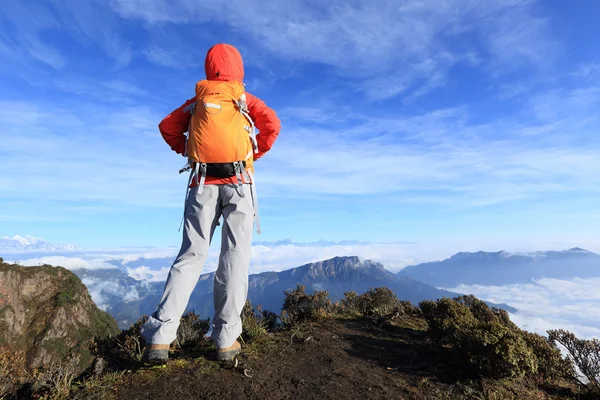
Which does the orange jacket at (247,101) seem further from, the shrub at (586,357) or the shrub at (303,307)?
the shrub at (586,357)

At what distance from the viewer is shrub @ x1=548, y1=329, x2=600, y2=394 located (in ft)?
19.6

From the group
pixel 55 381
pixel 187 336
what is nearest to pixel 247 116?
pixel 55 381

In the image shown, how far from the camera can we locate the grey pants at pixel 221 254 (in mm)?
4527

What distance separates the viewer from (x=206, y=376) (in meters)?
4.38

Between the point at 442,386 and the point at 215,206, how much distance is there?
13.8 feet

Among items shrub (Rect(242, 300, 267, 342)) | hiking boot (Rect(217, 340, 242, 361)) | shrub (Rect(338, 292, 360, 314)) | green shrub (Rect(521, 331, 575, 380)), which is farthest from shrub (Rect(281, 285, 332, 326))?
green shrub (Rect(521, 331, 575, 380))

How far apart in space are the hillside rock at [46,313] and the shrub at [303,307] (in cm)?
12775

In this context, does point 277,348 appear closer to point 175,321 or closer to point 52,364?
point 175,321

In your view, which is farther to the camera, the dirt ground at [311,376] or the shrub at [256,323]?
the shrub at [256,323]

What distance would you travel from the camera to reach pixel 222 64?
4.99 m

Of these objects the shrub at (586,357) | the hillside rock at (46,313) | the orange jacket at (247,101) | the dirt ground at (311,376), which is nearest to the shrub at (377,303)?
the dirt ground at (311,376)

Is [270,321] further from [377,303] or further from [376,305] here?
[377,303]

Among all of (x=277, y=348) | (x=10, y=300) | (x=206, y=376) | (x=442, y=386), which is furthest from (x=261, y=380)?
(x=10, y=300)

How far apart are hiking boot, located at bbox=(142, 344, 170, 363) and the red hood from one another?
3783mm
